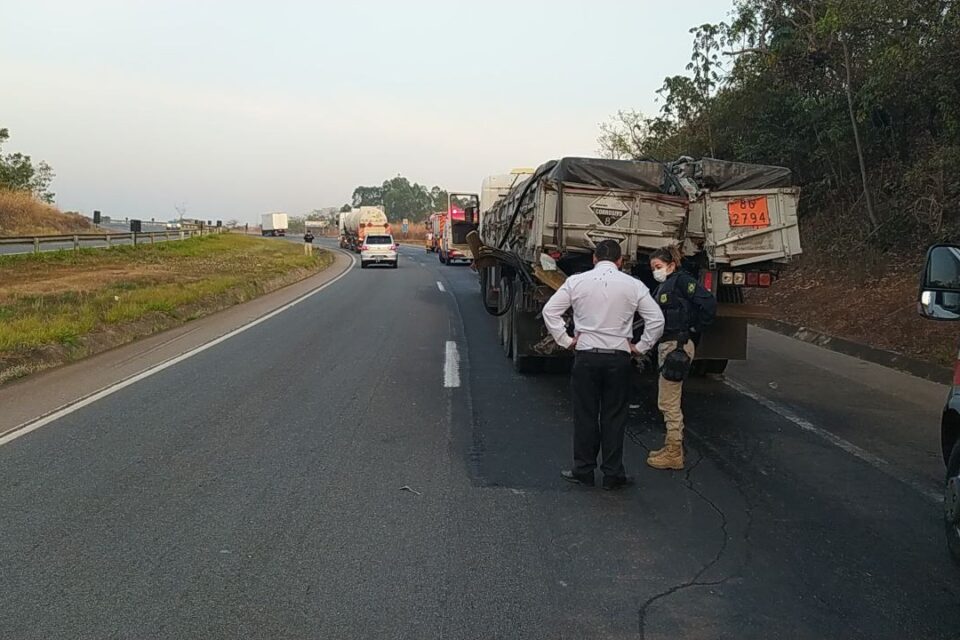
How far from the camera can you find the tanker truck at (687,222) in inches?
323

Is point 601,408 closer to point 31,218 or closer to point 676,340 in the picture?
point 676,340

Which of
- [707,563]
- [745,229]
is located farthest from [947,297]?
[745,229]

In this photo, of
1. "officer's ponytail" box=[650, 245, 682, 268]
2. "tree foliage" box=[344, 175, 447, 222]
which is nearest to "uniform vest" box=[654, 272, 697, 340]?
"officer's ponytail" box=[650, 245, 682, 268]

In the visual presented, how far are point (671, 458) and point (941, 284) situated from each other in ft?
8.72

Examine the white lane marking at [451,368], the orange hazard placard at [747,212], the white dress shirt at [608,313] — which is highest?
the orange hazard placard at [747,212]

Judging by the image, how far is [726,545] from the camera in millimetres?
4570

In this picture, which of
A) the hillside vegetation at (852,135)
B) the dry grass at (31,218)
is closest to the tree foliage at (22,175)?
the dry grass at (31,218)

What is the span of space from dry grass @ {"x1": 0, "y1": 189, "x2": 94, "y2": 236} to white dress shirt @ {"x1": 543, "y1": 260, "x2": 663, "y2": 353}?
44959mm

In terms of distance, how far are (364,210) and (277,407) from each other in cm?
5108

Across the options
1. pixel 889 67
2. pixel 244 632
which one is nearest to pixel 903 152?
pixel 889 67

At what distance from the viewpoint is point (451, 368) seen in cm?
1044

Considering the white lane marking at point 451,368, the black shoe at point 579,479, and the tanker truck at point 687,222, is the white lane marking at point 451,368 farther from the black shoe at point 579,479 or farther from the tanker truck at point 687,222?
the black shoe at point 579,479

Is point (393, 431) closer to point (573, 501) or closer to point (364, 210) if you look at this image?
point (573, 501)

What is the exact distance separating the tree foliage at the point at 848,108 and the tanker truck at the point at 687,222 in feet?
21.2
